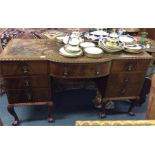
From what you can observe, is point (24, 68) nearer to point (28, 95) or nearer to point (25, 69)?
point (25, 69)

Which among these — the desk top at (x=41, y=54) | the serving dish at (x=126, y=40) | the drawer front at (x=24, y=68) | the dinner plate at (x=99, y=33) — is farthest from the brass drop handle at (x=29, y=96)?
the serving dish at (x=126, y=40)

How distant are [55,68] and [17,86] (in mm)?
327

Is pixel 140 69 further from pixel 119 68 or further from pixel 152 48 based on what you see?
pixel 152 48

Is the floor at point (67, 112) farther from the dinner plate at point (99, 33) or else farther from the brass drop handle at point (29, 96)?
the dinner plate at point (99, 33)

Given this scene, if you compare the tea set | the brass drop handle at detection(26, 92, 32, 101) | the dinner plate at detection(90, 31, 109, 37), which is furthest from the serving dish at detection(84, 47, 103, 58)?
the brass drop handle at detection(26, 92, 32, 101)

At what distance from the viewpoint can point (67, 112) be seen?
6.41 ft

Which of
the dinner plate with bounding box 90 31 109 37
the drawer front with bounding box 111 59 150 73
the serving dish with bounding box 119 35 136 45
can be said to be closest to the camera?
the drawer front with bounding box 111 59 150 73

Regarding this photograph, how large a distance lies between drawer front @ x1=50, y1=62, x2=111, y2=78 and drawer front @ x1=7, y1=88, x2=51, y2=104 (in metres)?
0.20

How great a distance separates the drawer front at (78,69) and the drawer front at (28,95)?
8.0 inches

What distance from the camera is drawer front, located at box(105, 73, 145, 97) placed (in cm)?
163

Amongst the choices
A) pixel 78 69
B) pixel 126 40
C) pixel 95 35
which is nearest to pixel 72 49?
pixel 78 69

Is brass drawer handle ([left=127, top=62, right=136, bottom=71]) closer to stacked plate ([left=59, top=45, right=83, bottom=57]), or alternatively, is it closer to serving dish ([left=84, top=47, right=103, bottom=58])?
serving dish ([left=84, top=47, right=103, bottom=58])
